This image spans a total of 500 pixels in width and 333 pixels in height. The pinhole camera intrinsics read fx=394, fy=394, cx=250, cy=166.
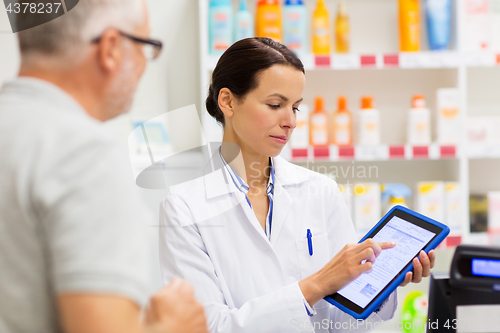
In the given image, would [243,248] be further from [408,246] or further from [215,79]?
[215,79]

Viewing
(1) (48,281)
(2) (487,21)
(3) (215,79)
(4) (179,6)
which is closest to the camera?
(1) (48,281)

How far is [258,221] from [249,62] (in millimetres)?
457

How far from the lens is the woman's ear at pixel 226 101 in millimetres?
1171

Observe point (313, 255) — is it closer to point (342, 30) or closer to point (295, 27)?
point (295, 27)

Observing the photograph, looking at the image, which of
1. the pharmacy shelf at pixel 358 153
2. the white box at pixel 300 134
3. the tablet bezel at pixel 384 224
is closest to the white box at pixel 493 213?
the pharmacy shelf at pixel 358 153

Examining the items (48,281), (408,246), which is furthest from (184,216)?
(48,281)

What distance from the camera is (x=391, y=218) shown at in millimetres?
993

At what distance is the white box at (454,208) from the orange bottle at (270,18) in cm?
115

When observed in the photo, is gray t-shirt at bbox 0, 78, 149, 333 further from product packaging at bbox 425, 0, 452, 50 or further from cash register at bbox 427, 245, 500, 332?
product packaging at bbox 425, 0, 452, 50

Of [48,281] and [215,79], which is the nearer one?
[48,281]

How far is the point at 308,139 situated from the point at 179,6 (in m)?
1.00

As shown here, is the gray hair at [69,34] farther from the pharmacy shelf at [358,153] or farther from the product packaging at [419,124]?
the product packaging at [419,124]

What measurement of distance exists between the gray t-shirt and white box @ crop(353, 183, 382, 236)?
175 cm

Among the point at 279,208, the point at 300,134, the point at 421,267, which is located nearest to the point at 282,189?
the point at 279,208
